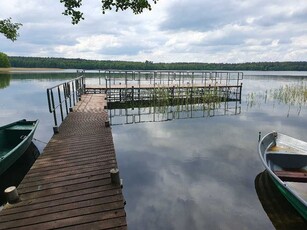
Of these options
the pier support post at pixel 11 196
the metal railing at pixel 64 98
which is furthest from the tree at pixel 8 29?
the pier support post at pixel 11 196

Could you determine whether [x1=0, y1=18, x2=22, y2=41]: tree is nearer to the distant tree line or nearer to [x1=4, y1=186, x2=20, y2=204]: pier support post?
[x1=4, y1=186, x2=20, y2=204]: pier support post

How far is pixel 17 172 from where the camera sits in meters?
7.70

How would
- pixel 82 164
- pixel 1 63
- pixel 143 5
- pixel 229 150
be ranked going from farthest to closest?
1. pixel 1 63
2. pixel 229 150
3. pixel 143 5
4. pixel 82 164

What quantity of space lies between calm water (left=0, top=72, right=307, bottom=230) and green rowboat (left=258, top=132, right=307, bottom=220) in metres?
0.58

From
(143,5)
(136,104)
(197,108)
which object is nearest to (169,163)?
(143,5)

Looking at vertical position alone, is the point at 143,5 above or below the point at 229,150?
above

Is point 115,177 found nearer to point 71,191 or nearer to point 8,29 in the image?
point 71,191

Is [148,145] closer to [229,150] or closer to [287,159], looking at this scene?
[229,150]

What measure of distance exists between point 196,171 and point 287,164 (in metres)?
2.65

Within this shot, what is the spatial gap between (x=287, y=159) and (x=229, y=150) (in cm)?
266

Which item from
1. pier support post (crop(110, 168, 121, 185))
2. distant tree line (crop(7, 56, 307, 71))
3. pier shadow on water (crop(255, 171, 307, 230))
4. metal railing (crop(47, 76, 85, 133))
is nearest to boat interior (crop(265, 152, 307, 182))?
pier shadow on water (crop(255, 171, 307, 230))

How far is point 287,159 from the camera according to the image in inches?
260

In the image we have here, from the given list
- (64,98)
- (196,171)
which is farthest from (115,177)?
(64,98)

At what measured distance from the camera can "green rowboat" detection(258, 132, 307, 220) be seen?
4934 mm
